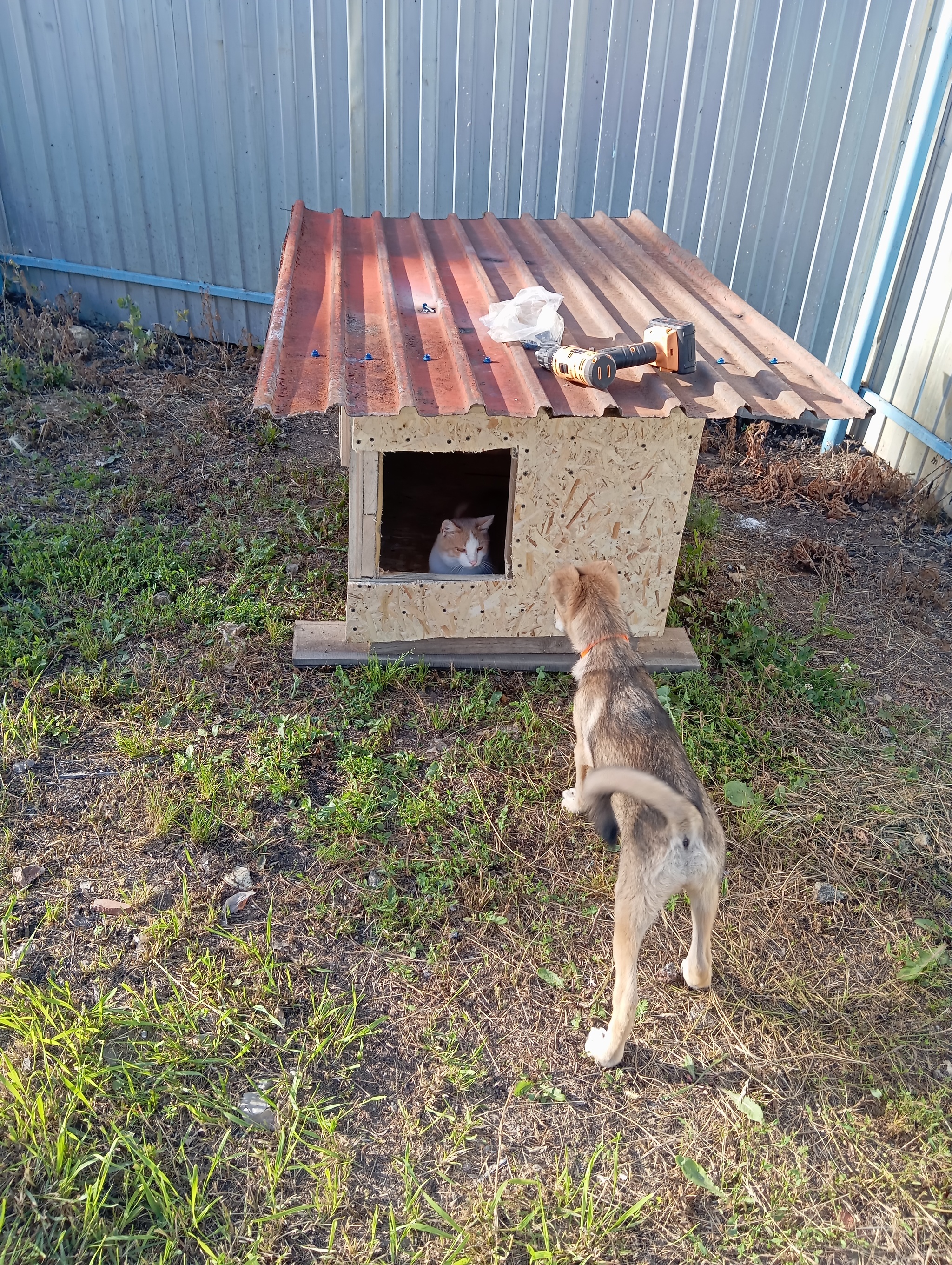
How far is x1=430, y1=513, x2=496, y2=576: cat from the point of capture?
4301mm

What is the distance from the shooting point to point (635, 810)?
2689mm

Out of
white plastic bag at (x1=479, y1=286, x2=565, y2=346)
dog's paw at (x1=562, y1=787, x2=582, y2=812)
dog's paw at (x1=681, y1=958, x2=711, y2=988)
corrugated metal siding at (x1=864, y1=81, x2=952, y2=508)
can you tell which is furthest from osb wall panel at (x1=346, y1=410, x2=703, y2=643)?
corrugated metal siding at (x1=864, y1=81, x2=952, y2=508)

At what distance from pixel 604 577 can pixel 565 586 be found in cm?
16

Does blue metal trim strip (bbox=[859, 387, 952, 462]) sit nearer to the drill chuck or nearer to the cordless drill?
the cordless drill

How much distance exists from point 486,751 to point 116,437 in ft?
11.9

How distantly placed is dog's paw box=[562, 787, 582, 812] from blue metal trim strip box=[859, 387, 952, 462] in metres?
3.75

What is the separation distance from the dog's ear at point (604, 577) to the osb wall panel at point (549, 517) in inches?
18.0

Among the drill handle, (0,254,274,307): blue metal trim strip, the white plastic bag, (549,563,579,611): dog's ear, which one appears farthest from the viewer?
(0,254,274,307): blue metal trim strip

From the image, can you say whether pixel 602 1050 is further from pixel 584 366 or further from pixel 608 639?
pixel 584 366

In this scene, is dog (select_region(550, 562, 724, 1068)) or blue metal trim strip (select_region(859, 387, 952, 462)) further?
blue metal trim strip (select_region(859, 387, 952, 462))

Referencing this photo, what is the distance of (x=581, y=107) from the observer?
6223 millimetres

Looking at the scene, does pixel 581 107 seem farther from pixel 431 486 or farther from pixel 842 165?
pixel 431 486

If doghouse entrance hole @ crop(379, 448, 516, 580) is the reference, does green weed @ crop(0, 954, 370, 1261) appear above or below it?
below

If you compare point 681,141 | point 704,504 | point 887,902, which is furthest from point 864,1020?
point 681,141
